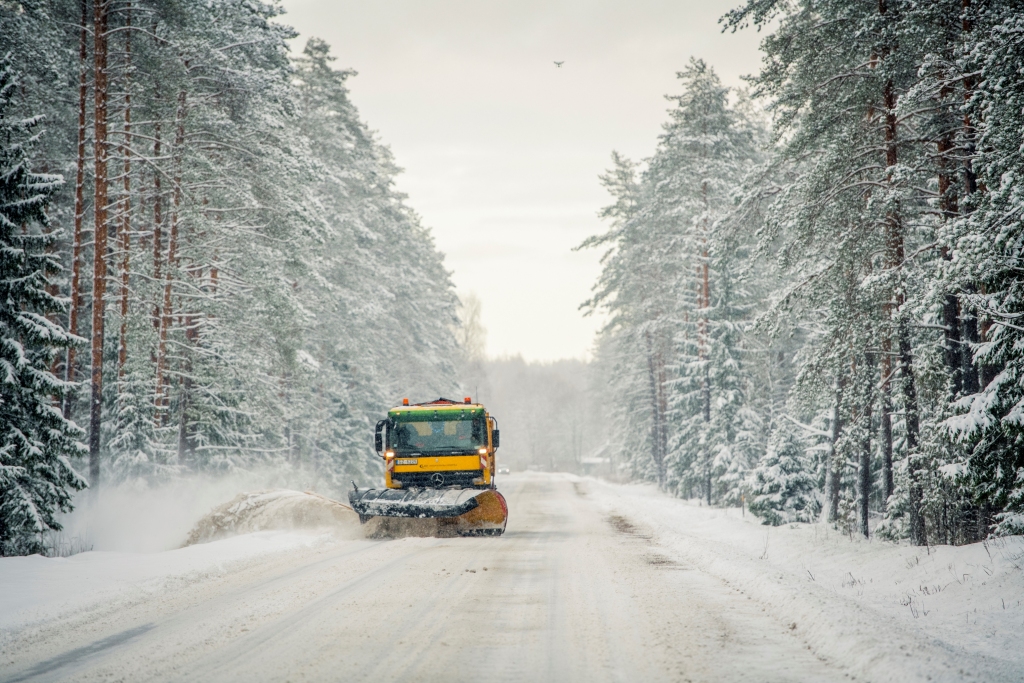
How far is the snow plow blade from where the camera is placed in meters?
13.4

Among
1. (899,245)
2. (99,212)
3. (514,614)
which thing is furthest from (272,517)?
(899,245)

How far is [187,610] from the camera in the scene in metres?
7.16

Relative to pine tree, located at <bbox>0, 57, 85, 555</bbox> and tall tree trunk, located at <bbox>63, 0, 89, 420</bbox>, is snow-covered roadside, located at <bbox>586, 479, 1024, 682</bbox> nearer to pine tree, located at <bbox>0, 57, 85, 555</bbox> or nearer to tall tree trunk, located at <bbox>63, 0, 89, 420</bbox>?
pine tree, located at <bbox>0, 57, 85, 555</bbox>

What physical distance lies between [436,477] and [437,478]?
0.10 ft

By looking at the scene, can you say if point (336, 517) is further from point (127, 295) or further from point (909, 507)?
point (909, 507)

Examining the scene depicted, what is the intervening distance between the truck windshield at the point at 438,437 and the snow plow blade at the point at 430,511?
1.06 meters

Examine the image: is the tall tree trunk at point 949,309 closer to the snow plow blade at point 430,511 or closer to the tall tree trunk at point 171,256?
the snow plow blade at point 430,511

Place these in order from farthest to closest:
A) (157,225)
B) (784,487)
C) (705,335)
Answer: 1. (705,335)
2. (157,225)
3. (784,487)

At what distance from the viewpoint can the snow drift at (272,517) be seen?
46.6 feet

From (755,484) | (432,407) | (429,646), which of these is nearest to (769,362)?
(755,484)

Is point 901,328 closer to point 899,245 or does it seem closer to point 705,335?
point 899,245

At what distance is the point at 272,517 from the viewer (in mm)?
14367

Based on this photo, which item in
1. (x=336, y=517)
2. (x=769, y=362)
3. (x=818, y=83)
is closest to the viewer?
(x=818, y=83)

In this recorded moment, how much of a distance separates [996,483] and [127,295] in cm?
1820
